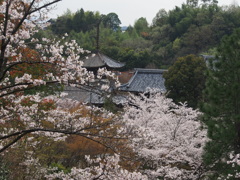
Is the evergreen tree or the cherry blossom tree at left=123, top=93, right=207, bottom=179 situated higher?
the evergreen tree

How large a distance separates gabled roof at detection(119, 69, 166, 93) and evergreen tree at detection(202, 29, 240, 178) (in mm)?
15152

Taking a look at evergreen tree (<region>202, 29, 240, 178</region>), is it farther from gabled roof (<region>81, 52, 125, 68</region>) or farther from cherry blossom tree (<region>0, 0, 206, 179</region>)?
gabled roof (<region>81, 52, 125, 68</region>)

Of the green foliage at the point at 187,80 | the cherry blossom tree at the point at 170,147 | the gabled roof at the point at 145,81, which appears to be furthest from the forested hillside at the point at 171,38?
the cherry blossom tree at the point at 170,147

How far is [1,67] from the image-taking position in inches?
167

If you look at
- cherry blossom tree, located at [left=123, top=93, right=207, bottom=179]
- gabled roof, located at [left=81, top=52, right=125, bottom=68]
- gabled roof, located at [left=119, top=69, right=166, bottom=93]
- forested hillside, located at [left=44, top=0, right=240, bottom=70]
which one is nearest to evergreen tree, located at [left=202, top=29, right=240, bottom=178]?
cherry blossom tree, located at [left=123, top=93, right=207, bottom=179]

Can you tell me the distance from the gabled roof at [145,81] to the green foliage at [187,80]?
4822mm

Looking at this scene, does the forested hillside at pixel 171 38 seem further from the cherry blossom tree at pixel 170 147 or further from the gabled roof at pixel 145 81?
the cherry blossom tree at pixel 170 147

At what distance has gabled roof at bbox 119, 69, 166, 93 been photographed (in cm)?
2364

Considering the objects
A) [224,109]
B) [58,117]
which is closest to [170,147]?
[224,109]

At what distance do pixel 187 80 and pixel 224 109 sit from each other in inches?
406

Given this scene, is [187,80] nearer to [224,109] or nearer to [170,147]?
[170,147]

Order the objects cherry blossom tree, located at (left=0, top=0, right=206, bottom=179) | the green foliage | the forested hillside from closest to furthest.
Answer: cherry blossom tree, located at (left=0, top=0, right=206, bottom=179) → the green foliage → the forested hillside

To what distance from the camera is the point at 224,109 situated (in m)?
7.96

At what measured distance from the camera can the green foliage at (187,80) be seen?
18.0 metres
